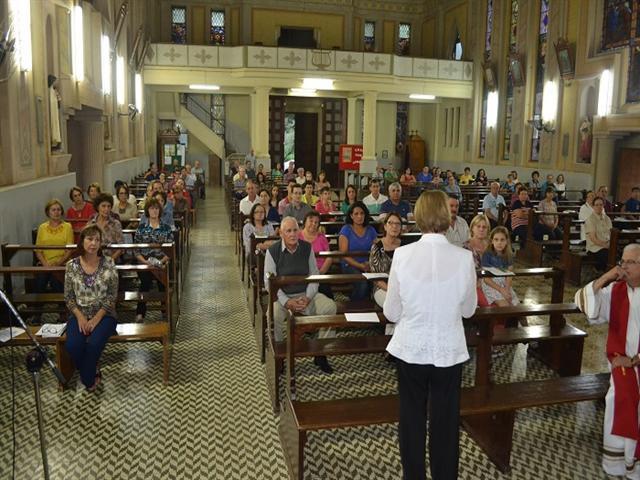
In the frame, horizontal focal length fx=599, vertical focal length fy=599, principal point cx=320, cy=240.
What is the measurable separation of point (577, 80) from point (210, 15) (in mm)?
13739

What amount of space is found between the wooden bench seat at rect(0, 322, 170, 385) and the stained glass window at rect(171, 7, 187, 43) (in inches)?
774

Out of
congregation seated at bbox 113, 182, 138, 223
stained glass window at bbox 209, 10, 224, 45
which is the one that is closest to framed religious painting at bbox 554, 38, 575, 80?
congregation seated at bbox 113, 182, 138, 223

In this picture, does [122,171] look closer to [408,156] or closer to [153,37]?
[153,37]

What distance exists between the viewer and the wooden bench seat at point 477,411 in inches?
135

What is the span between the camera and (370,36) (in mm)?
24484

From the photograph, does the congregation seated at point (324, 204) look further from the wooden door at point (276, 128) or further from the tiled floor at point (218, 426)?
the wooden door at point (276, 128)

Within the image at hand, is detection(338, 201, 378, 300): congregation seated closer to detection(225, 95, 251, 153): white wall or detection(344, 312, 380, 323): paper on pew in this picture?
detection(344, 312, 380, 323): paper on pew

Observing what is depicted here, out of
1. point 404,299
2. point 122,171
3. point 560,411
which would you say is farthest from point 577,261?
point 122,171

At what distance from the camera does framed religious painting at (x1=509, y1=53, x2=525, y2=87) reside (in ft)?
59.1

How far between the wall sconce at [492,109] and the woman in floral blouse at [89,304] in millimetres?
17094

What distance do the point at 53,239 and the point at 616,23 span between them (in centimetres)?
1303

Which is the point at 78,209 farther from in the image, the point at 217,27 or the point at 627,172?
the point at 217,27

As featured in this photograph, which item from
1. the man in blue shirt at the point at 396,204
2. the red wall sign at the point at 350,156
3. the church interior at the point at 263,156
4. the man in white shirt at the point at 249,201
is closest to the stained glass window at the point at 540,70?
the church interior at the point at 263,156

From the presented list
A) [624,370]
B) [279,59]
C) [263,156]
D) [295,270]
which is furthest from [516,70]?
[624,370]
